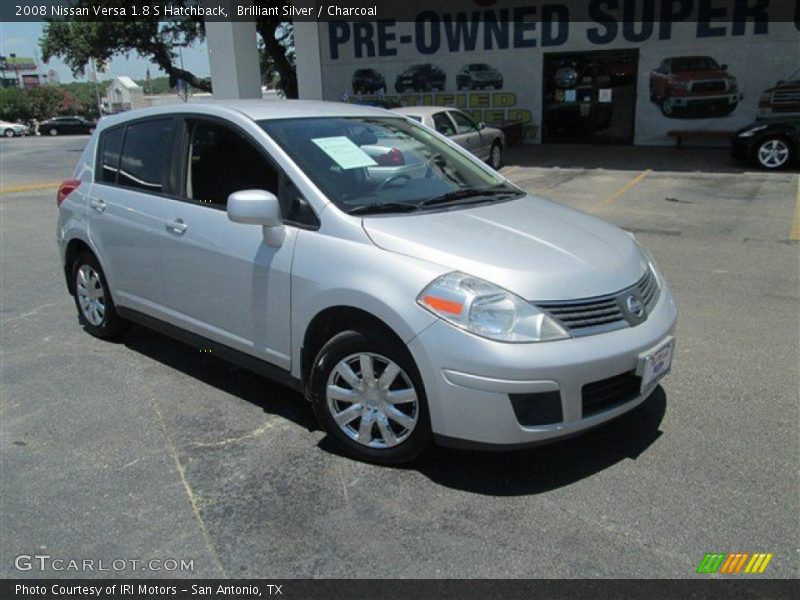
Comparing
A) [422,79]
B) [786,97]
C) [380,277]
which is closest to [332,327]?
[380,277]

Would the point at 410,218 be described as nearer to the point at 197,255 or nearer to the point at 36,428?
the point at 197,255

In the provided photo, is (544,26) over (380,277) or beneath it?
over

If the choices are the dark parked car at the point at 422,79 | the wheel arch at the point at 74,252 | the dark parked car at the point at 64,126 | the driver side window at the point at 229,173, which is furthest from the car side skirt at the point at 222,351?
the dark parked car at the point at 64,126

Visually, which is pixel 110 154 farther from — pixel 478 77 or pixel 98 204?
pixel 478 77

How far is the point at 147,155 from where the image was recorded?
4.47m

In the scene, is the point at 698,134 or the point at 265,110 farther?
the point at 698,134

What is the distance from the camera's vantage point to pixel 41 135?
173 feet

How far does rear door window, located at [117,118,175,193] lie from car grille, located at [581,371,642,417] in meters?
2.88

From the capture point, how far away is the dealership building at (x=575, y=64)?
16.6 metres

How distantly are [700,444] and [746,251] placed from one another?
4.93m

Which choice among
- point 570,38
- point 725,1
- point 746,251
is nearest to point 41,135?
point 570,38

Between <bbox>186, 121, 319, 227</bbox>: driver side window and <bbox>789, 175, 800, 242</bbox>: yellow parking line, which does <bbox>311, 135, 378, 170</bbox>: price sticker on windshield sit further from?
<bbox>789, 175, 800, 242</bbox>: yellow parking line

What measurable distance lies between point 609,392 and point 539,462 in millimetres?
539

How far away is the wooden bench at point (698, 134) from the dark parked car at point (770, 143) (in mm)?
3152
